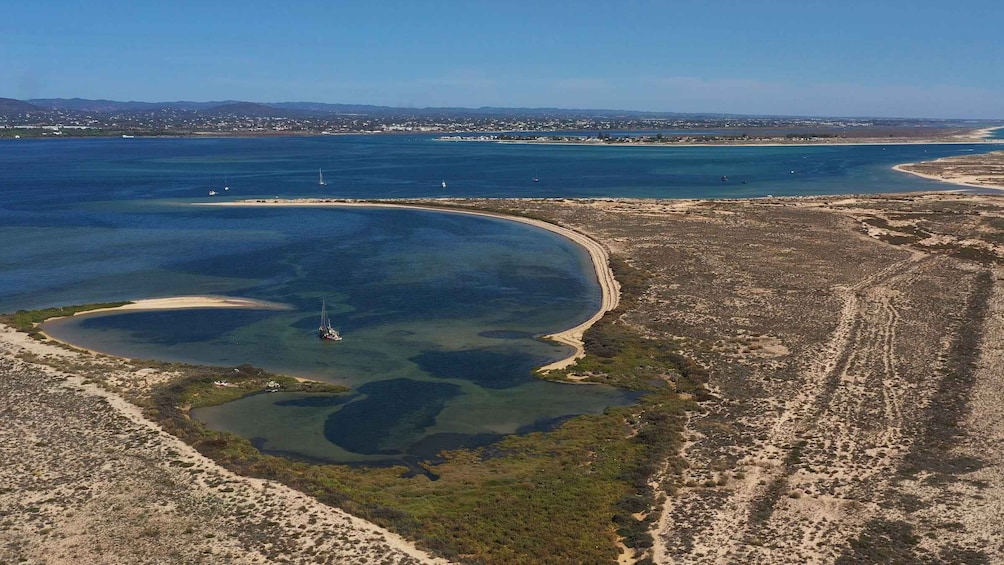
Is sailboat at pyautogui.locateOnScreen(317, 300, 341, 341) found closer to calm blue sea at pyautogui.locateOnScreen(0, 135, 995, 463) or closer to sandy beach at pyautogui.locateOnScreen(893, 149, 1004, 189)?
calm blue sea at pyautogui.locateOnScreen(0, 135, 995, 463)

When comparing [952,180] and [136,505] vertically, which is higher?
[952,180]

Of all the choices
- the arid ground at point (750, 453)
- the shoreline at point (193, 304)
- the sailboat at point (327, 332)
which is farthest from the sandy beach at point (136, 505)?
the shoreline at point (193, 304)

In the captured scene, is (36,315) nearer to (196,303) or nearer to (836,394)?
(196,303)

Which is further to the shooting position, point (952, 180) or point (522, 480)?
point (952, 180)

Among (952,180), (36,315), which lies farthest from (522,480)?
(952,180)

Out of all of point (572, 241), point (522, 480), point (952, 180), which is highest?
point (952, 180)

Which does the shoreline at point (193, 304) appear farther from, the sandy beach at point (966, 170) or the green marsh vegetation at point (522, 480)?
the sandy beach at point (966, 170)

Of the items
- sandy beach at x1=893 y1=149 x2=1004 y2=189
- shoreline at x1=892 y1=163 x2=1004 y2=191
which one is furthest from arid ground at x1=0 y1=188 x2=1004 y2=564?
sandy beach at x1=893 y1=149 x2=1004 y2=189
